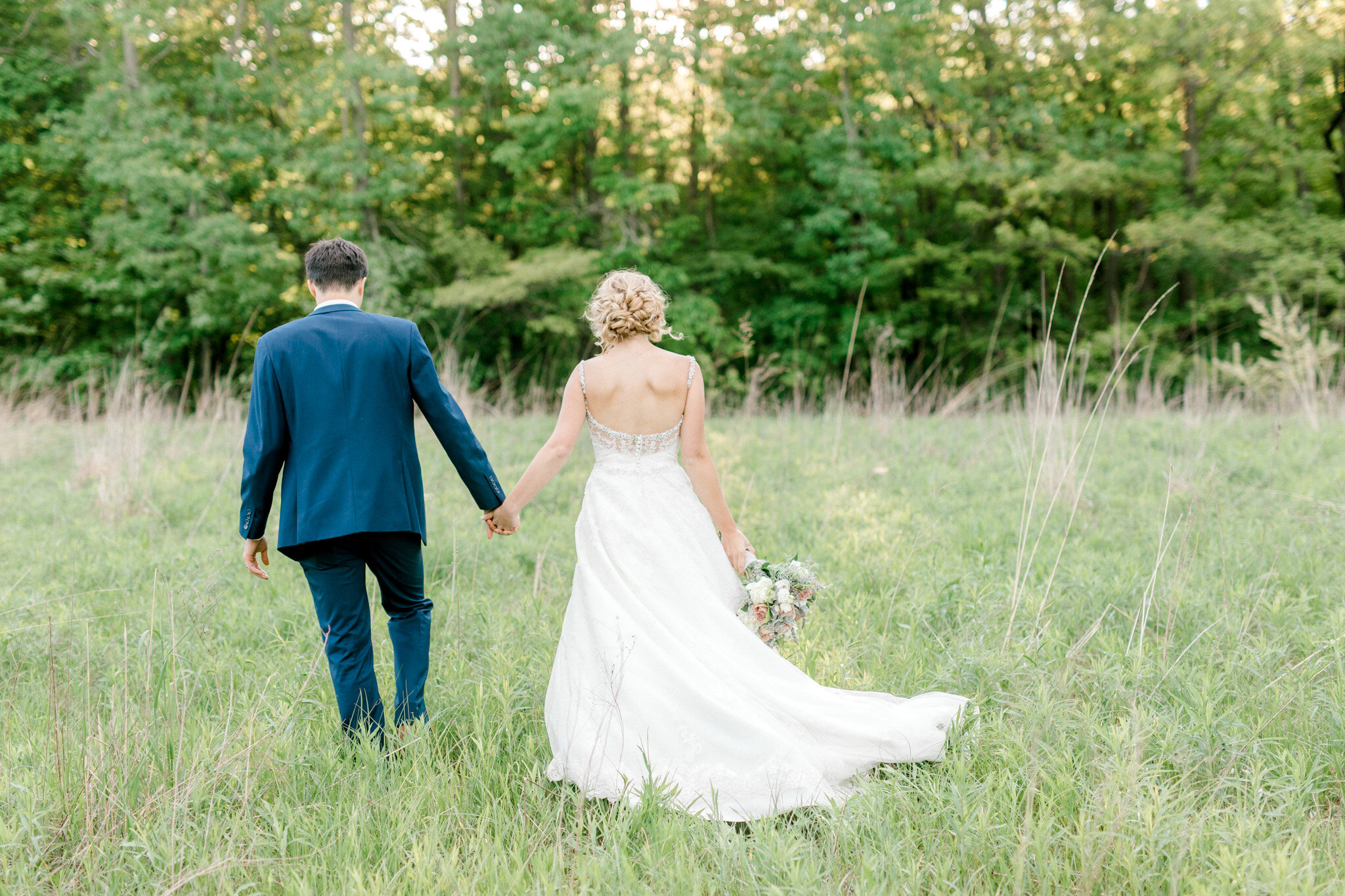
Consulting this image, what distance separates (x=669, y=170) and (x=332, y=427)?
828 inches

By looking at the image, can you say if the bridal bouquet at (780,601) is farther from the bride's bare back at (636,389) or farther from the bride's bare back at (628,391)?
the bride's bare back at (636,389)

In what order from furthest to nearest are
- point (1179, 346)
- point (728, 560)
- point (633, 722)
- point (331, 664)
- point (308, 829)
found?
point (1179, 346) → point (728, 560) → point (331, 664) → point (633, 722) → point (308, 829)

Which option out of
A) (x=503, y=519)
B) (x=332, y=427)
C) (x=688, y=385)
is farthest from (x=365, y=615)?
(x=688, y=385)

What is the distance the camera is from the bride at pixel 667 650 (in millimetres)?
2645

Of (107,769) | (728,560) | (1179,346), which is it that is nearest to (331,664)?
(107,769)

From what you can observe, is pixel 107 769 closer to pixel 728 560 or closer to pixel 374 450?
pixel 374 450

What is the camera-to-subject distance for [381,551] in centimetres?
291

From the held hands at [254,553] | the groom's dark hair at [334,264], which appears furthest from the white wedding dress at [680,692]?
the held hands at [254,553]

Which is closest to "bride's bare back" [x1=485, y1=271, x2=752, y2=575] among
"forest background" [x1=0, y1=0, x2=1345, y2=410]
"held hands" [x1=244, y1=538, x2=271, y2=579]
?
"held hands" [x1=244, y1=538, x2=271, y2=579]

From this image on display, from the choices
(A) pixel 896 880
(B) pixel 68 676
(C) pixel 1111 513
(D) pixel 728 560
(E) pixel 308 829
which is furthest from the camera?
(C) pixel 1111 513

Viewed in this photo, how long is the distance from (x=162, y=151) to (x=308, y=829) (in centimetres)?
1863

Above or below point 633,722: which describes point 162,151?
above

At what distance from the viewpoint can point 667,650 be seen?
280 cm

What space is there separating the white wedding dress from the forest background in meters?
13.2
